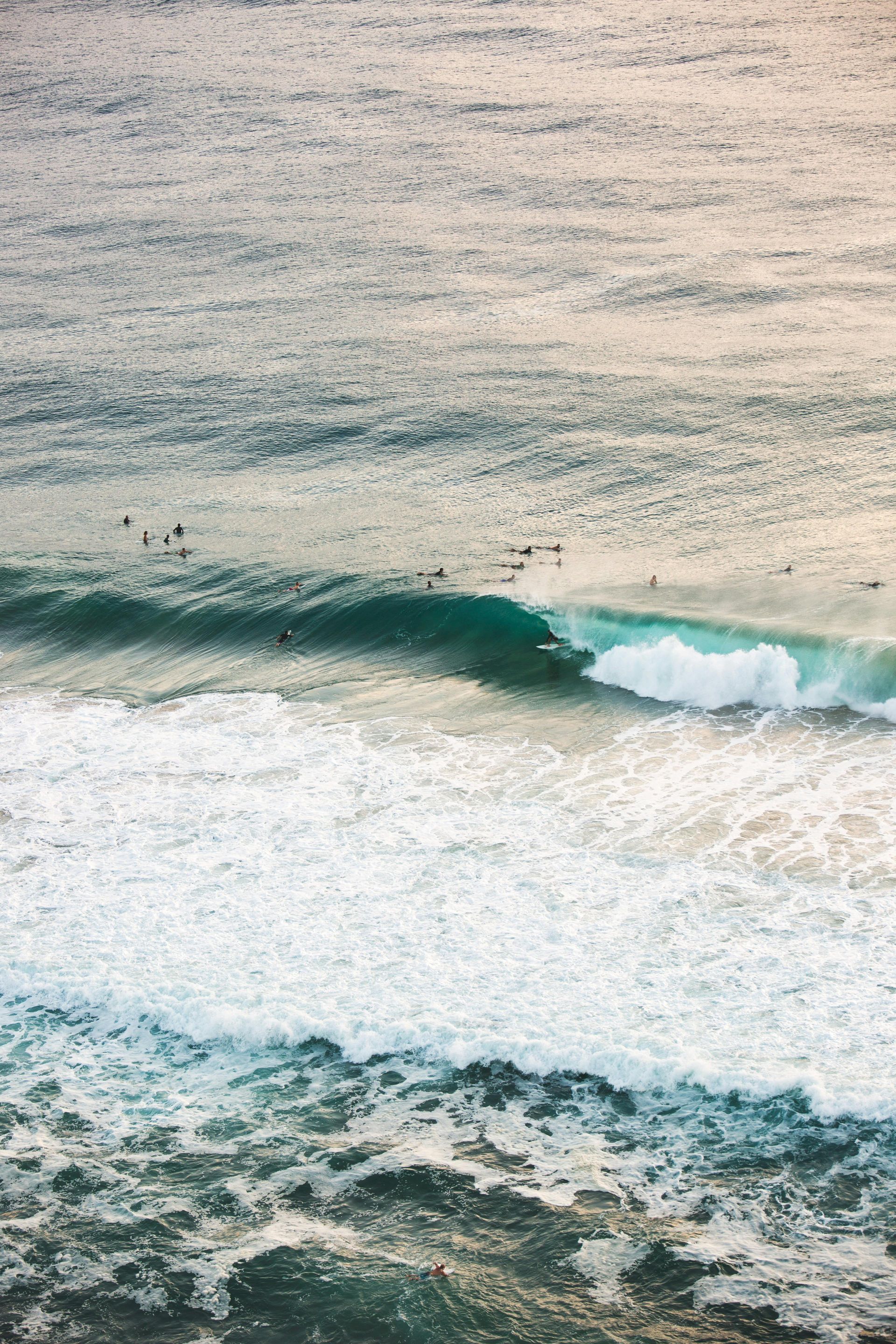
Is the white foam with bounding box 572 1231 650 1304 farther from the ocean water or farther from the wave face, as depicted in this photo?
the wave face

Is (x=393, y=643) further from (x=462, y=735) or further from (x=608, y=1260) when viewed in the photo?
(x=608, y=1260)

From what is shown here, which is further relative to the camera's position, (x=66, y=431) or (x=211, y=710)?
(x=66, y=431)

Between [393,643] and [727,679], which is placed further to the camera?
[393,643]

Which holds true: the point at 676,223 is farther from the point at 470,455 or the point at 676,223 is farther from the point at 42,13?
the point at 42,13

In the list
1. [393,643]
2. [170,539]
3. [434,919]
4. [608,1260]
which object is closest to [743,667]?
[393,643]

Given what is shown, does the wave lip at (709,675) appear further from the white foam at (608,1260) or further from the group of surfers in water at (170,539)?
the group of surfers in water at (170,539)

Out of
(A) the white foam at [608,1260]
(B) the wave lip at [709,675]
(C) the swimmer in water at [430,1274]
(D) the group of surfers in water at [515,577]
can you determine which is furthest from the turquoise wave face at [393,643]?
(C) the swimmer in water at [430,1274]

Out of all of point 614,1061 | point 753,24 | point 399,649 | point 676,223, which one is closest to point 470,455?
point 399,649
